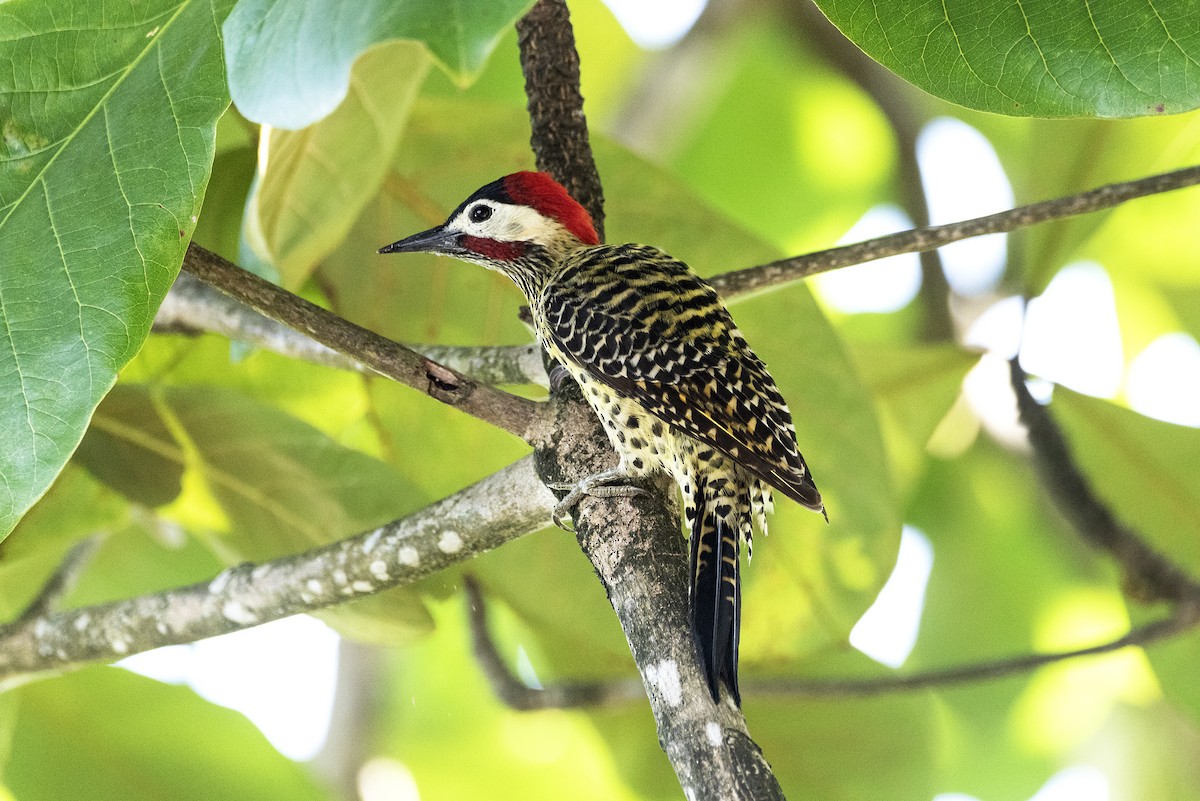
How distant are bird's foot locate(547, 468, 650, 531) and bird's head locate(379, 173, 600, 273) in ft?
1.68

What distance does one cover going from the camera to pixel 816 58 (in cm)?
338

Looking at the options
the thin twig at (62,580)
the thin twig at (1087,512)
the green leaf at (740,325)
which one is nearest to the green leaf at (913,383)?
the thin twig at (1087,512)

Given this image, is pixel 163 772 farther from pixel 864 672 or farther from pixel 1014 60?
pixel 1014 60

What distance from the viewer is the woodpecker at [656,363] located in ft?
5.12

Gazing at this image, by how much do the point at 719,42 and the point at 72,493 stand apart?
194cm

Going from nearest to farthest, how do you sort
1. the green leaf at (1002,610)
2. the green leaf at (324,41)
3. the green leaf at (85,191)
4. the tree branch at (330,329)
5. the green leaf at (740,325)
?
the green leaf at (324,41), the green leaf at (85,191), the tree branch at (330,329), the green leaf at (740,325), the green leaf at (1002,610)

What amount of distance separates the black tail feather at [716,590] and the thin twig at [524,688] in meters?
0.66

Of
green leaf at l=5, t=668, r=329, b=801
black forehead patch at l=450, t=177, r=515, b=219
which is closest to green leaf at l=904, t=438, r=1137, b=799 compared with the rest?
black forehead patch at l=450, t=177, r=515, b=219

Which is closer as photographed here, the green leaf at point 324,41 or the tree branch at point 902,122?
the green leaf at point 324,41

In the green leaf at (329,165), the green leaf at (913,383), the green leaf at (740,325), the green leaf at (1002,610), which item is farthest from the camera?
the green leaf at (1002,610)

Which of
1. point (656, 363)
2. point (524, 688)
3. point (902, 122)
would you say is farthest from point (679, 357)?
point (902, 122)

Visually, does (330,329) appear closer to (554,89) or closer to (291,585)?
(291,585)

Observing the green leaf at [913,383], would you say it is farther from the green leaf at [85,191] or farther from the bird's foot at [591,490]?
the green leaf at [85,191]

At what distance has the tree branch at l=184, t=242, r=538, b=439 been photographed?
1270 millimetres
